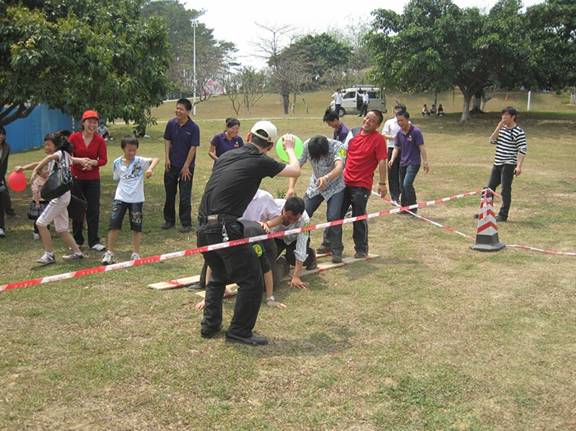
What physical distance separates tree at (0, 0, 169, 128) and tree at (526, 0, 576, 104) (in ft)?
68.0

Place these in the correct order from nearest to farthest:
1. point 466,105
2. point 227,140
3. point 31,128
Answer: point 227,140 → point 31,128 → point 466,105

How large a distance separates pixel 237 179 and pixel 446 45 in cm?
2434

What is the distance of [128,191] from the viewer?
21.9ft

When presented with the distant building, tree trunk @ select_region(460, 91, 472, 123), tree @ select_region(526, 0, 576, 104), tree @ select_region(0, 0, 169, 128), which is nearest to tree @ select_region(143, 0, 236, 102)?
the distant building

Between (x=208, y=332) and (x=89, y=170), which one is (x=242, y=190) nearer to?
(x=208, y=332)

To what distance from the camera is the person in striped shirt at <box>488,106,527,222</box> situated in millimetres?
8828

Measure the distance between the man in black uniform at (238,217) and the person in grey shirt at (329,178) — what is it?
6.83ft

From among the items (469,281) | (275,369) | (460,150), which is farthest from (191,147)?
(460,150)

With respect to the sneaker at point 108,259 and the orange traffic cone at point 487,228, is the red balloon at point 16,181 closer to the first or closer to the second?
the sneaker at point 108,259

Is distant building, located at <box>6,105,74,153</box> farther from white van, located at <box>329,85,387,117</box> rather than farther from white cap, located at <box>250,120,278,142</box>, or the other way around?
white van, located at <box>329,85,387,117</box>

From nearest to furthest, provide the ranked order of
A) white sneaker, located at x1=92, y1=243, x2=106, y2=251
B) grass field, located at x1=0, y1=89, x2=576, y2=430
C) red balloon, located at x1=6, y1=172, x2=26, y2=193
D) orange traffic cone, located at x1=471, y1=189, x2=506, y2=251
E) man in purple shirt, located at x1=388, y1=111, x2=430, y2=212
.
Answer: grass field, located at x1=0, y1=89, x2=576, y2=430 < red balloon, located at x1=6, y1=172, x2=26, y2=193 < white sneaker, located at x1=92, y1=243, x2=106, y2=251 < orange traffic cone, located at x1=471, y1=189, x2=506, y2=251 < man in purple shirt, located at x1=388, y1=111, x2=430, y2=212

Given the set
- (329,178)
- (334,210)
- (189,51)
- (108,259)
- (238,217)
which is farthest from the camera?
(189,51)

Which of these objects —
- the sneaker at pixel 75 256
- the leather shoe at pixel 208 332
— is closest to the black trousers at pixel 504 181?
the leather shoe at pixel 208 332

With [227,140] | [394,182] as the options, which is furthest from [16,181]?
[394,182]
